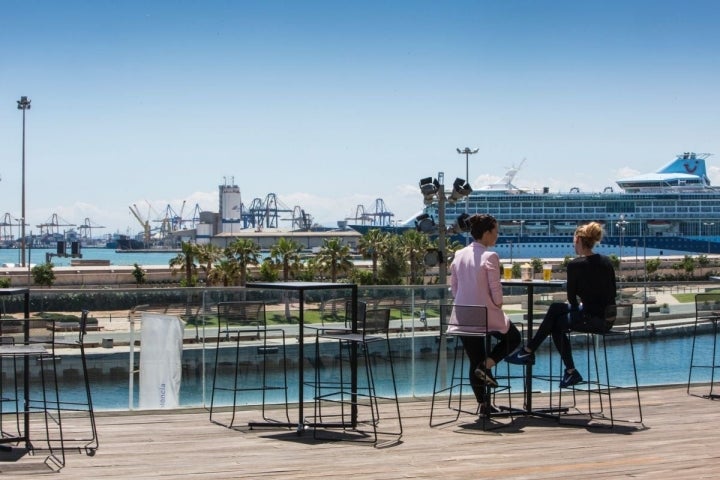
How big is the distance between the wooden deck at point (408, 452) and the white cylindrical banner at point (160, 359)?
88 centimetres

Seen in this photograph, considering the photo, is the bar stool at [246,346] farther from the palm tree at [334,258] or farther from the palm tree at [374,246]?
the palm tree at [374,246]

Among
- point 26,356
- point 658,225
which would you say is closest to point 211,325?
point 26,356

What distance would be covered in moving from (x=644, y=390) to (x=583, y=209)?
281ft

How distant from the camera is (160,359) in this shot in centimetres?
758

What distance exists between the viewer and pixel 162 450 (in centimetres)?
538

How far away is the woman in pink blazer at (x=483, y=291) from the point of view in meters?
6.16

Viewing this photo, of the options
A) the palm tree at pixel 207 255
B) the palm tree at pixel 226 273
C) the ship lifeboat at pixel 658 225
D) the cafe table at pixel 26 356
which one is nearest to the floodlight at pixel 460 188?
the cafe table at pixel 26 356

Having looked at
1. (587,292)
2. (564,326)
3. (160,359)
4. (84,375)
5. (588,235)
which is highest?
(588,235)

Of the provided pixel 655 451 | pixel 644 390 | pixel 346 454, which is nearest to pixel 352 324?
pixel 346 454

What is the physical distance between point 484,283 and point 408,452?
1277 mm

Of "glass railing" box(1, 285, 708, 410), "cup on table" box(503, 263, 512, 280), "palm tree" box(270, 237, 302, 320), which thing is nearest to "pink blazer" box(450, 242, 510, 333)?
"glass railing" box(1, 285, 708, 410)

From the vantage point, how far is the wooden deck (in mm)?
4871

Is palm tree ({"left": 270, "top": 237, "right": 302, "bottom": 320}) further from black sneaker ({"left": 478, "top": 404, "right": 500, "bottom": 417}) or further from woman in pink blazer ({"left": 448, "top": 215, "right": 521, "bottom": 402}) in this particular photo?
woman in pink blazer ({"left": 448, "top": 215, "right": 521, "bottom": 402})

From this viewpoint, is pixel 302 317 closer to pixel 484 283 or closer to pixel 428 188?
pixel 484 283
